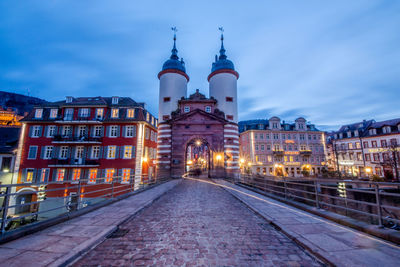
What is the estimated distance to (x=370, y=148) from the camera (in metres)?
36.0

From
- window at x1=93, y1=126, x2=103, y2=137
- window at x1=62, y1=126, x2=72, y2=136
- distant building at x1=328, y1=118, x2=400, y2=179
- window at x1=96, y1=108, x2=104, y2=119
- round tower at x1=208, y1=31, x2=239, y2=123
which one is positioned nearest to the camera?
window at x1=93, y1=126, x2=103, y2=137

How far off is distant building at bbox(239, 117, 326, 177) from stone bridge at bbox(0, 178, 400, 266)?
34727mm

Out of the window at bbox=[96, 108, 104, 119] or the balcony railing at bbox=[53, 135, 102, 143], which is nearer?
the balcony railing at bbox=[53, 135, 102, 143]

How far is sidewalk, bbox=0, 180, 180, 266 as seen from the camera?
334 cm

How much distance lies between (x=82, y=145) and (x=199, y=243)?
2515cm

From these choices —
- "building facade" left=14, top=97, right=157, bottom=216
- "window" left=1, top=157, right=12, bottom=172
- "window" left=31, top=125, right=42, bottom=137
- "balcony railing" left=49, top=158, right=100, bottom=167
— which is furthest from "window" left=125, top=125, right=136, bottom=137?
"window" left=1, top=157, right=12, bottom=172

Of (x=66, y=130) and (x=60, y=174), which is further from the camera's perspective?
(x=66, y=130)

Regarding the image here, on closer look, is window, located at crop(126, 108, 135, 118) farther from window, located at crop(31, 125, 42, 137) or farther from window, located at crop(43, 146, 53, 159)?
window, located at crop(31, 125, 42, 137)

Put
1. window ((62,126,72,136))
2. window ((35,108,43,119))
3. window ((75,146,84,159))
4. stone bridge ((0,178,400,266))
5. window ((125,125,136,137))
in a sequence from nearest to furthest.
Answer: stone bridge ((0,178,400,266)), window ((75,146,84,159)), window ((125,125,136,137)), window ((62,126,72,136)), window ((35,108,43,119))

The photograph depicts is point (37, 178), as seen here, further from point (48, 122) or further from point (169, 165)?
point (169, 165)

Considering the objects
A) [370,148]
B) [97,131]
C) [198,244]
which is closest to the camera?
[198,244]

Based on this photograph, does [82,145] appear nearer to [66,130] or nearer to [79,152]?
[79,152]

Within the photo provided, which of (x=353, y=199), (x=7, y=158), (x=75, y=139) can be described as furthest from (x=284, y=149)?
(x=7, y=158)

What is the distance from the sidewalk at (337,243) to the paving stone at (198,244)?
0.29 meters
